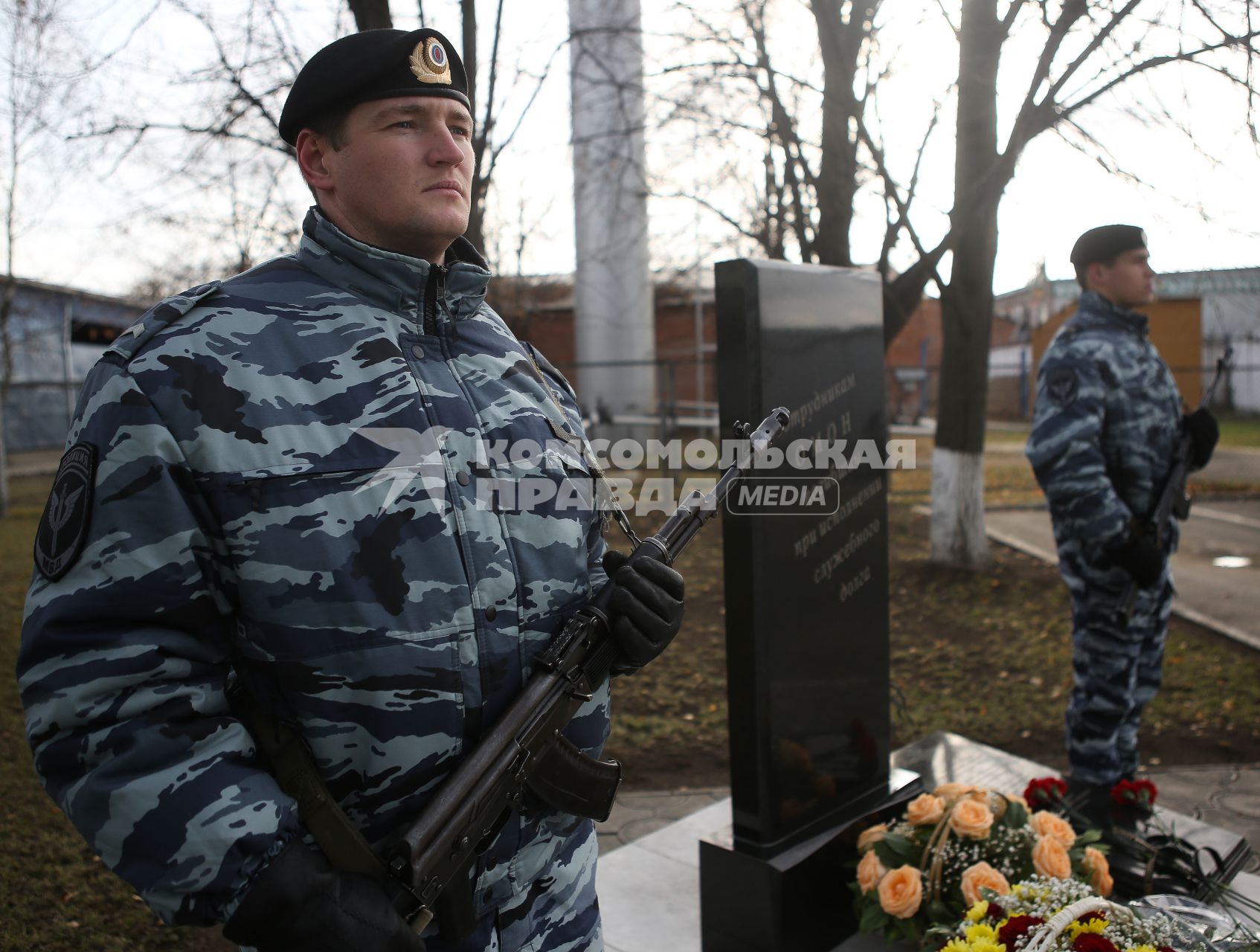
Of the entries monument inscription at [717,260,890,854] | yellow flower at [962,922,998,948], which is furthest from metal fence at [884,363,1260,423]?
yellow flower at [962,922,998,948]

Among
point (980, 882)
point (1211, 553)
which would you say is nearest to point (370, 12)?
point (980, 882)

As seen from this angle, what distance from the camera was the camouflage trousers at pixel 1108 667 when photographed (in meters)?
3.75

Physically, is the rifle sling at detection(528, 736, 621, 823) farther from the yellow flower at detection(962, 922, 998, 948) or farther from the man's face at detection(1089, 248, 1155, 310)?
the man's face at detection(1089, 248, 1155, 310)

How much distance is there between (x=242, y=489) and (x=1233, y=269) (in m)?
7.86

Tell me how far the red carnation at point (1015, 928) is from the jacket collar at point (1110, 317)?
2659mm

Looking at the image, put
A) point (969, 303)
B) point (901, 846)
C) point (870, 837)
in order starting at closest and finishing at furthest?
point (901, 846), point (870, 837), point (969, 303)

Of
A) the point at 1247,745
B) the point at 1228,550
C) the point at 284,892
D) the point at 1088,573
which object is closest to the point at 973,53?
the point at 1088,573

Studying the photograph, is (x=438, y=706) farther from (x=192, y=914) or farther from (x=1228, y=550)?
(x=1228, y=550)

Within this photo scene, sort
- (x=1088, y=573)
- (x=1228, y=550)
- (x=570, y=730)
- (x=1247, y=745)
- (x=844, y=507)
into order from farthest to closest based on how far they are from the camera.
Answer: (x=1228, y=550) → (x=1247, y=745) → (x=1088, y=573) → (x=844, y=507) → (x=570, y=730)

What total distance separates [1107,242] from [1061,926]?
3.00 m

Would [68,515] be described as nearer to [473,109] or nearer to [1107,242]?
[1107,242]

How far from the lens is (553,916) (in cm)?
183

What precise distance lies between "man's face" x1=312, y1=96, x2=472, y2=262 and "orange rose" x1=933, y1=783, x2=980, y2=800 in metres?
2.46

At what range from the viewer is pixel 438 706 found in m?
1.58
